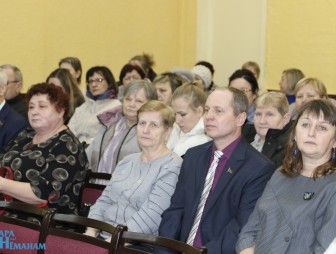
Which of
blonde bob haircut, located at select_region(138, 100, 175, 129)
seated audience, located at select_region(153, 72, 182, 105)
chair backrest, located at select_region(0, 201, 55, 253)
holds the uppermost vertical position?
seated audience, located at select_region(153, 72, 182, 105)

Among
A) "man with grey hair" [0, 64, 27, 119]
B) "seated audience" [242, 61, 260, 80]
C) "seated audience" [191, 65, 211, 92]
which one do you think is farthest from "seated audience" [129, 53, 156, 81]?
"man with grey hair" [0, 64, 27, 119]

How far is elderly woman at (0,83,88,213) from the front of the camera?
4.09 m

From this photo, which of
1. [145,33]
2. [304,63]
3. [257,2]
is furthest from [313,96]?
[145,33]

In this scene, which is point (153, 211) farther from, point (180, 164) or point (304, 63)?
point (304, 63)

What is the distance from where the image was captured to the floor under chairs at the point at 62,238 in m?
2.95

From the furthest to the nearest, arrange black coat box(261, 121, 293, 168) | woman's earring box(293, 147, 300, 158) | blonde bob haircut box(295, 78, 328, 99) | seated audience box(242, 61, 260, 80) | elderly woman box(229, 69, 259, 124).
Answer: seated audience box(242, 61, 260, 80) < elderly woman box(229, 69, 259, 124) < blonde bob haircut box(295, 78, 328, 99) < black coat box(261, 121, 293, 168) < woman's earring box(293, 147, 300, 158)

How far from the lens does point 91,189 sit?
4375 millimetres

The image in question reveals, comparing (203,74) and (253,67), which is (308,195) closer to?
(203,74)

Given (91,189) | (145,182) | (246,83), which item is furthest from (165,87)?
(145,182)

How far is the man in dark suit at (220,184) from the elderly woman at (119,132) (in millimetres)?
1268

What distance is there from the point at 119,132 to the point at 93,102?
1.55m

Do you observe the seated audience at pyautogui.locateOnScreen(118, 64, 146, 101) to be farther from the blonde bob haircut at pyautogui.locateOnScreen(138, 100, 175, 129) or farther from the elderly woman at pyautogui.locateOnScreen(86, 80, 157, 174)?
the blonde bob haircut at pyautogui.locateOnScreen(138, 100, 175, 129)

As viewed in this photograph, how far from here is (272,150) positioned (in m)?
4.69

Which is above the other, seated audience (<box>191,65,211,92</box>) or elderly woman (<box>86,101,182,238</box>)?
seated audience (<box>191,65,211,92</box>)
